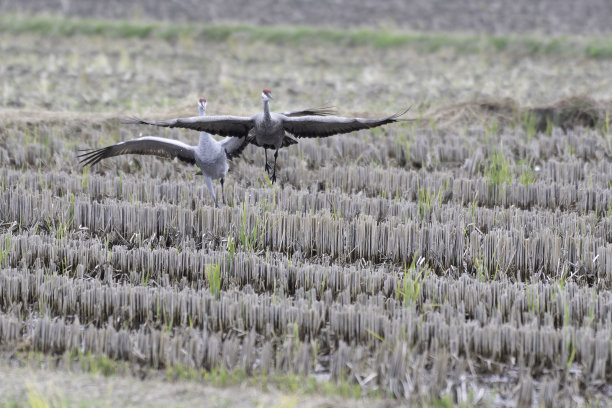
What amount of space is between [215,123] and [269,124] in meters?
0.32

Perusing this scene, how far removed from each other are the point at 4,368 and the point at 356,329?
5.68 ft

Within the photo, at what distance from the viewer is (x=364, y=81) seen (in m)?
11.7

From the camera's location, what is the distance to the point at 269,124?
5488 millimetres

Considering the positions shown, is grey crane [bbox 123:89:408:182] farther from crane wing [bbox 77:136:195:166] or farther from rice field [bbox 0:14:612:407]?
rice field [bbox 0:14:612:407]

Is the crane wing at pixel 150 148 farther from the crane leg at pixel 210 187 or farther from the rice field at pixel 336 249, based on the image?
the rice field at pixel 336 249

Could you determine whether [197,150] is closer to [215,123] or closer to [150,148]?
[150,148]

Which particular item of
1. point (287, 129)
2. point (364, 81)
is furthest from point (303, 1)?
point (287, 129)

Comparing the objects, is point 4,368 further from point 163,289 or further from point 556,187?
point 556,187

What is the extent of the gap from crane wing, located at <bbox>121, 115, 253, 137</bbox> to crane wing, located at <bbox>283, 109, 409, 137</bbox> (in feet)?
0.88

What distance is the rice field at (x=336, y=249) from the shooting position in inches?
173

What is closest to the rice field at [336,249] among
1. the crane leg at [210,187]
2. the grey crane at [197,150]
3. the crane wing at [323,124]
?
the crane leg at [210,187]

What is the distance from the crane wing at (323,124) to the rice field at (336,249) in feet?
2.33

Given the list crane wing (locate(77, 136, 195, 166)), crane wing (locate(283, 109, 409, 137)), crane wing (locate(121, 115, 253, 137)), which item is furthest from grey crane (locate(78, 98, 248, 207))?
crane wing (locate(283, 109, 409, 137))

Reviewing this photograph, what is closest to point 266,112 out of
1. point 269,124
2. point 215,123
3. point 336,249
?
Answer: point 269,124
